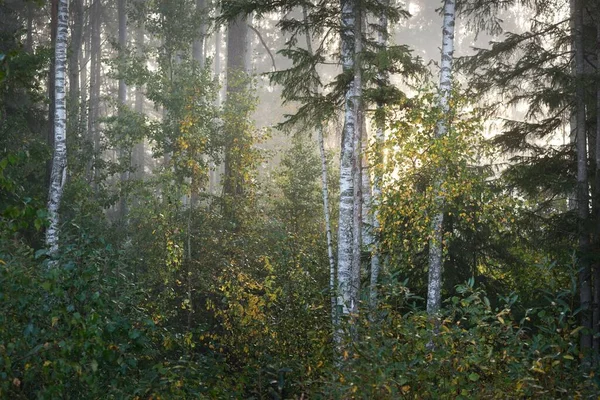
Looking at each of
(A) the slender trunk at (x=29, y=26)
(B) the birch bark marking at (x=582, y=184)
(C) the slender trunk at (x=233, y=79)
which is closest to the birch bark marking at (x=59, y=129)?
(C) the slender trunk at (x=233, y=79)

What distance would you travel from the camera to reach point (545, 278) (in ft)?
46.8

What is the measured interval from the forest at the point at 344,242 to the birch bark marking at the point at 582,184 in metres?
0.04

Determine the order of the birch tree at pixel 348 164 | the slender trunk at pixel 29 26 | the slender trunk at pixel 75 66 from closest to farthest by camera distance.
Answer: the birch tree at pixel 348 164 → the slender trunk at pixel 75 66 → the slender trunk at pixel 29 26

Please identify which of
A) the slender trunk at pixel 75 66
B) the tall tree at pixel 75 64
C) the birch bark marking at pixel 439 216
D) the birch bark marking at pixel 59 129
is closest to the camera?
the birch bark marking at pixel 439 216

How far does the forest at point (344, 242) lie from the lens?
240 inches

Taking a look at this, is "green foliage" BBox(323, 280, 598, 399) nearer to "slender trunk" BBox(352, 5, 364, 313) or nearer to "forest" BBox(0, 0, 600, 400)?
"forest" BBox(0, 0, 600, 400)

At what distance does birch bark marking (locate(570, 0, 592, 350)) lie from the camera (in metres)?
11.2

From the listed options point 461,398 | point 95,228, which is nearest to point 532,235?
point 461,398

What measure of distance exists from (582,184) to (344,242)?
437 centimetres

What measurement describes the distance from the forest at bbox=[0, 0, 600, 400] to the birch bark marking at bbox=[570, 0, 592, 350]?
40 mm

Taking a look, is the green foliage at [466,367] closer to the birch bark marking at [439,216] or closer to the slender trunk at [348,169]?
the birch bark marking at [439,216]

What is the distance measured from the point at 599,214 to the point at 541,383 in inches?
226

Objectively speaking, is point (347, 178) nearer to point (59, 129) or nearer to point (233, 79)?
point (59, 129)

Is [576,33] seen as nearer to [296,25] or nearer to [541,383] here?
[296,25]
